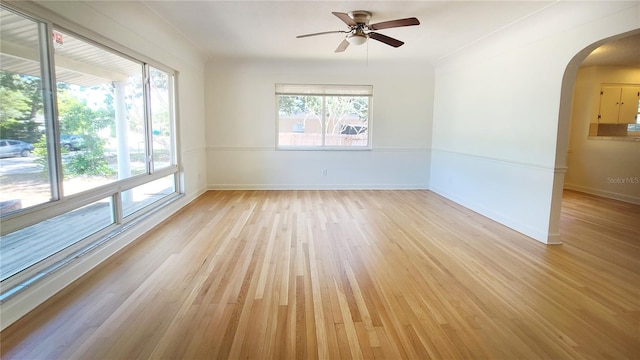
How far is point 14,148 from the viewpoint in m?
2.15

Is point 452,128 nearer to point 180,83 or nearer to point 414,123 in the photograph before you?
point 414,123

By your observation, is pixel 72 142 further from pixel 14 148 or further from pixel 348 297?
pixel 348 297

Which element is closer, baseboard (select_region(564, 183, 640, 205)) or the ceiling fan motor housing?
the ceiling fan motor housing

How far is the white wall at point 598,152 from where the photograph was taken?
556 cm

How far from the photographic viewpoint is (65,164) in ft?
8.58

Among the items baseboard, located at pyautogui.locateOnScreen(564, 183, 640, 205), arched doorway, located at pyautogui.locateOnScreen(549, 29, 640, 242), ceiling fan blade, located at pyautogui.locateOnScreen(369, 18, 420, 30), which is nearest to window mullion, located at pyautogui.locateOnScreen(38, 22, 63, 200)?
ceiling fan blade, located at pyautogui.locateOnScreen(369, 18, 420, 30)

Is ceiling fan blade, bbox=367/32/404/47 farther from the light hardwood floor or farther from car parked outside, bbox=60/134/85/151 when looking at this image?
car parked outside, bbox=60/134/85/151

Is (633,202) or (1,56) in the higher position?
(1,56)

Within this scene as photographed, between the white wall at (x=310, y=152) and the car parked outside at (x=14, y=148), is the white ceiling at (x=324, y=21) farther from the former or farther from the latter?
the car parked outside at (x=14, y=148)

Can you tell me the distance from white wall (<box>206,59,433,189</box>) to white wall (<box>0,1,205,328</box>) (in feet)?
1.37

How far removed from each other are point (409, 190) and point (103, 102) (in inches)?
212

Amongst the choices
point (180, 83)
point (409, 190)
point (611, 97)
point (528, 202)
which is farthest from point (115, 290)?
point (611, 97)

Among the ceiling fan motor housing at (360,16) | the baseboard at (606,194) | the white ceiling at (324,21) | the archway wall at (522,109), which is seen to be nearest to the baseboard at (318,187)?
the archway wall at (522,109)

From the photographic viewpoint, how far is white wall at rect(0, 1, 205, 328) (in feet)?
7.41
